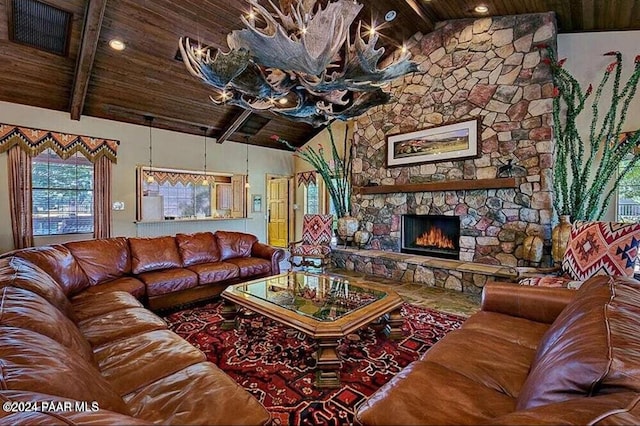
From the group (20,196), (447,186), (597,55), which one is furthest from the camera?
(20,196)

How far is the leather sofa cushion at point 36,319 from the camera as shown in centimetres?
139

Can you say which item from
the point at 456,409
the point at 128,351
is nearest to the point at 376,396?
the point at 456,409

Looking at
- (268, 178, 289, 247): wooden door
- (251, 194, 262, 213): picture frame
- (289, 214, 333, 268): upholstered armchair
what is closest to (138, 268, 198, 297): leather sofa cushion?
(289, 214, 333, 268): upholstered armchair

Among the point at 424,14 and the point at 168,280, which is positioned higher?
the point at 424,14

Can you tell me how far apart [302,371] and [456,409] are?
4.63 feet

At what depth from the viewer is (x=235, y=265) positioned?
4.30 metres

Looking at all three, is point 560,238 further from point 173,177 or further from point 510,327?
point 173,177

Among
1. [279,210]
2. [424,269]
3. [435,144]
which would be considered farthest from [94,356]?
[279,210]

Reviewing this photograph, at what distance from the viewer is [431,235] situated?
5.53m

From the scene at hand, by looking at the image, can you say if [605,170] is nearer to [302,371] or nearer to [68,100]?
[302,371]

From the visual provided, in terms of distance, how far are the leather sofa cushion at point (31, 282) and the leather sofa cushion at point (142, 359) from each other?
60cm

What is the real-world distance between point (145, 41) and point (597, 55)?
6.41 metres

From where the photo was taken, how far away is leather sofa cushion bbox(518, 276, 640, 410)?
0.85 m

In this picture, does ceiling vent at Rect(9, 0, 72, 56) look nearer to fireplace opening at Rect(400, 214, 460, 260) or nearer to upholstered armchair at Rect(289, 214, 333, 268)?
upholstered armchair at Rect(289, 214, 333, 268)
